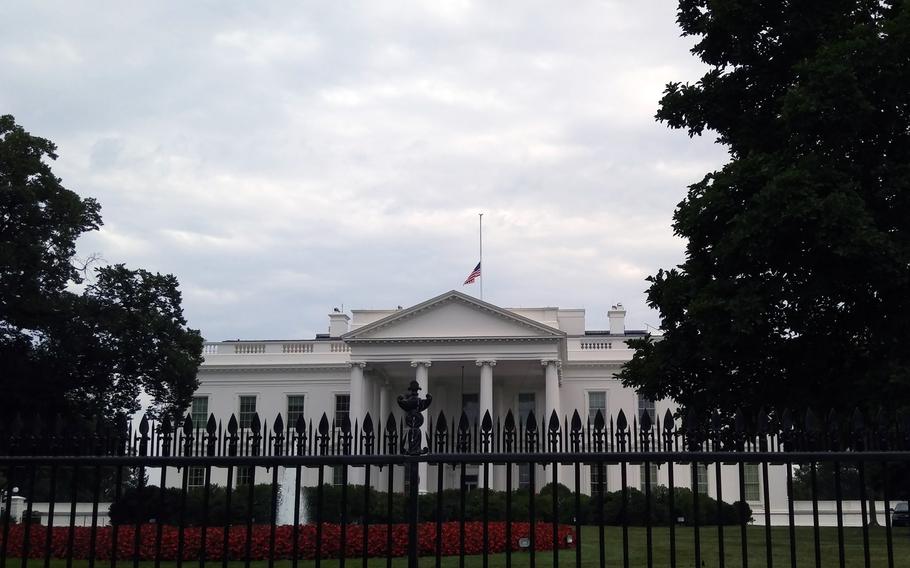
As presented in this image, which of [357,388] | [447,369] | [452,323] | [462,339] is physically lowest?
[357,388]

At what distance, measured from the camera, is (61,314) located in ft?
92.3

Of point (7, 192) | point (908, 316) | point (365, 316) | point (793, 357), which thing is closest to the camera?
point (908, 316)

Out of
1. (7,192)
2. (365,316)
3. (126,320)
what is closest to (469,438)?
(7,192)

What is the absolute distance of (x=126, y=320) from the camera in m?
30.3

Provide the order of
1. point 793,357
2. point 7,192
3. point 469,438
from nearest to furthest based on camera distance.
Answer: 1. point 469,438
2. point 793,357
3. point 7,192

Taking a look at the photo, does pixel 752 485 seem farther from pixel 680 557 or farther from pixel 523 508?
pixel 680 557

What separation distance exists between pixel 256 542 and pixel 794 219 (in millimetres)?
9527

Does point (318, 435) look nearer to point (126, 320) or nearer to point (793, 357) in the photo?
point (793, 357)

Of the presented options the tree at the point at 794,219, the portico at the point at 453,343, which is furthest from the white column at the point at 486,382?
the tree at the point at 794,219

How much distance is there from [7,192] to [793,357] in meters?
21.1

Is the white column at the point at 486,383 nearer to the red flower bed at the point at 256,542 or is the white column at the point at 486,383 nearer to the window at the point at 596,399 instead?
the window at the point at 596,399

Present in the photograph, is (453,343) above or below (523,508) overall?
above

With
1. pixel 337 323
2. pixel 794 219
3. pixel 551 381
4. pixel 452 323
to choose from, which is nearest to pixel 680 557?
pixel 794 219

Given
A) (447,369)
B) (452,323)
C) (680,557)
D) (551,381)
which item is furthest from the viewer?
(447,369)
